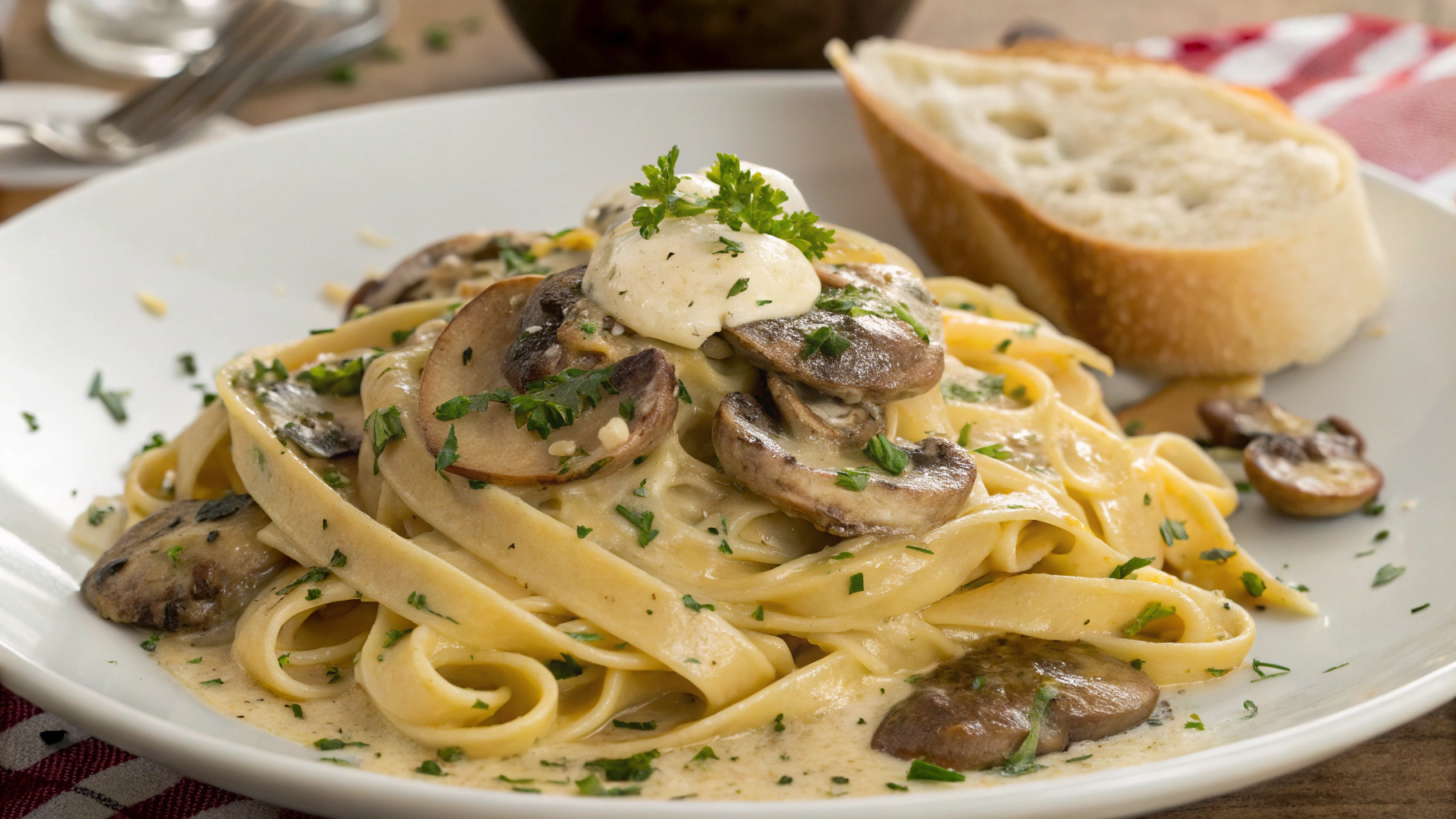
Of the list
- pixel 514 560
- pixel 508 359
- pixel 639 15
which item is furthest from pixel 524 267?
pixel 639 15

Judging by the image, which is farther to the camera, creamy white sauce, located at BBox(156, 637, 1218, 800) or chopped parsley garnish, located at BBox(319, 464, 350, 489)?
chopped parsley garnish, located at BBox(319, 464, 350, 489)

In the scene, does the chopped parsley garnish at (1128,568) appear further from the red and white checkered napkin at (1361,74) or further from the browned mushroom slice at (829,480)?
the red and white checkered napkin at (1361,74)

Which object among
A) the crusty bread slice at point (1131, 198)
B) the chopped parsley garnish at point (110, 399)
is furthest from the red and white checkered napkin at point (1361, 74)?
the chopped parsley garnish at point (110, 399)

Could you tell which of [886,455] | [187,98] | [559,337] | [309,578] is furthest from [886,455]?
[187,98]

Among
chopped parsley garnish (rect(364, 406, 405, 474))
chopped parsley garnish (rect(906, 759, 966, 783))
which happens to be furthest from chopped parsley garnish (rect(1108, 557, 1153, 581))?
chopped parsley garnish (rect(364, 406, 405, 474))

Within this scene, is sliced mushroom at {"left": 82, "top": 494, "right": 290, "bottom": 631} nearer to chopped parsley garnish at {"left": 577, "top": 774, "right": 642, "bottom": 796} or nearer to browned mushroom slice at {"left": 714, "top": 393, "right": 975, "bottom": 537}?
chopped parsley garnish at {"left": 577, "top": 774, "right": 642, "bottom": 796}

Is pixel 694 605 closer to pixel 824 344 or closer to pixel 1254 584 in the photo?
pixel 824 344
